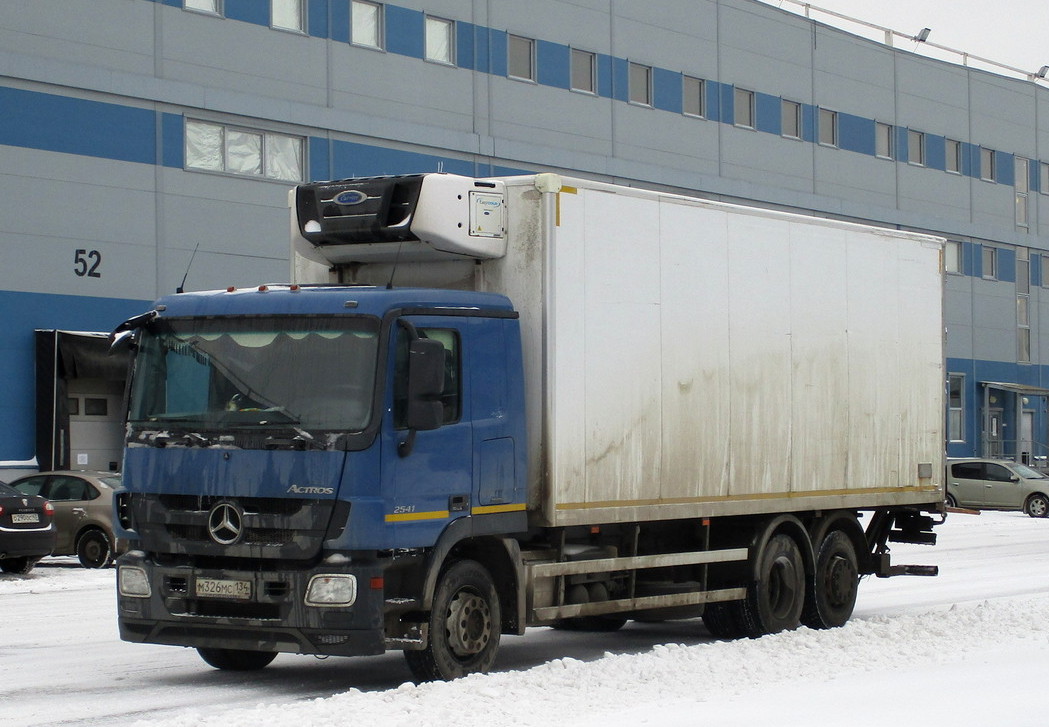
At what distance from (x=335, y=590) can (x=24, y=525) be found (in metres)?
11.7

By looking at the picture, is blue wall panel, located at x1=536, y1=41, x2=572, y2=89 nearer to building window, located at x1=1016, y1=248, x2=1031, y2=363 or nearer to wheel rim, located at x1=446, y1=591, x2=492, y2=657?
building window, located at x1=1016, y1=248, x2=1031, y2=363

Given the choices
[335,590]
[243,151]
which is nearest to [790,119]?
[243,151]

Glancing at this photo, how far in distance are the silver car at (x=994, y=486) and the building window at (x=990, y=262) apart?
55.2 ft

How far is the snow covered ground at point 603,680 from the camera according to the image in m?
9.06

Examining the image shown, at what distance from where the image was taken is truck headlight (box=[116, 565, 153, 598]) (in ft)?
33.4

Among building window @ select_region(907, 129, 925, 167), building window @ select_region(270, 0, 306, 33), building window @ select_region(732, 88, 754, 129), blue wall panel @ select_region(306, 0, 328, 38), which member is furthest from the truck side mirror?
building window @ select_region(907, 129, 925, 167)

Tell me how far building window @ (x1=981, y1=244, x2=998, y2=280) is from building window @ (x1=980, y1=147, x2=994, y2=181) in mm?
2405

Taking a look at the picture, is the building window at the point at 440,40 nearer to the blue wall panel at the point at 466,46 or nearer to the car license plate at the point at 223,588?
the blue wall panel at the point at 466,46

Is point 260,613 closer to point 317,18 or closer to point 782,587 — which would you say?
point 782,587

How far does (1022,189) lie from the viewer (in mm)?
57375

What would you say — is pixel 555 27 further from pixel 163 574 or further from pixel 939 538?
pixel 163 574

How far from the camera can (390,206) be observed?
11164 mm

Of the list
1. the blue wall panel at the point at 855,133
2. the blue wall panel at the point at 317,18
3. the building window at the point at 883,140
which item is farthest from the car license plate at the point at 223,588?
the building window at the point at 883,140

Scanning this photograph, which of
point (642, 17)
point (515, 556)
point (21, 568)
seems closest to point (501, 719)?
point (515, 556)
